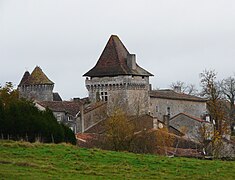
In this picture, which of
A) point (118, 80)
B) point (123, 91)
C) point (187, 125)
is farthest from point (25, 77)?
point (187, 125)

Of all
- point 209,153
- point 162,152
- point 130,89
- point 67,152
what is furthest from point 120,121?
point 130,89

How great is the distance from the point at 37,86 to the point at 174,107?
1892cm

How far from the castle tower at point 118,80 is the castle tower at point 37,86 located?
10535mm

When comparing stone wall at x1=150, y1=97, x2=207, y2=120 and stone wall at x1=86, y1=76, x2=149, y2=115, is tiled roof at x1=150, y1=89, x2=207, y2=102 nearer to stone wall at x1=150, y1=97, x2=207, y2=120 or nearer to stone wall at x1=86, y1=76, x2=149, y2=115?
stone wall at x1=150, y1=97, x2=207, y2=120

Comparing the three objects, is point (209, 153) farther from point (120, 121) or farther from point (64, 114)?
point (64, 114)

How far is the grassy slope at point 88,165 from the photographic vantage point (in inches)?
957

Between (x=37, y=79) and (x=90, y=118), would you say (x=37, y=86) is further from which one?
(x=90, y=118)

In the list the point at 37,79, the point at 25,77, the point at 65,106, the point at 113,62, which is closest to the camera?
the point at 65,106

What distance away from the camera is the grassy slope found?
24312 mm

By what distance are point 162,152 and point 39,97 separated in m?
43.4

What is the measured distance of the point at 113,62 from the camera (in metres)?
79.1

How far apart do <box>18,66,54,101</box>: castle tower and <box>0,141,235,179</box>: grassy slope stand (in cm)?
5596

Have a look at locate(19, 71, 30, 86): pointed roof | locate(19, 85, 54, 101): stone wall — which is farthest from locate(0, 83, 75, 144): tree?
locate(19, 71, 30, 86): pointed roof

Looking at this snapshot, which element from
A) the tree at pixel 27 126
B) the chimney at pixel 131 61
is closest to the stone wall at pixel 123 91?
the chimney at pixel 131 61
